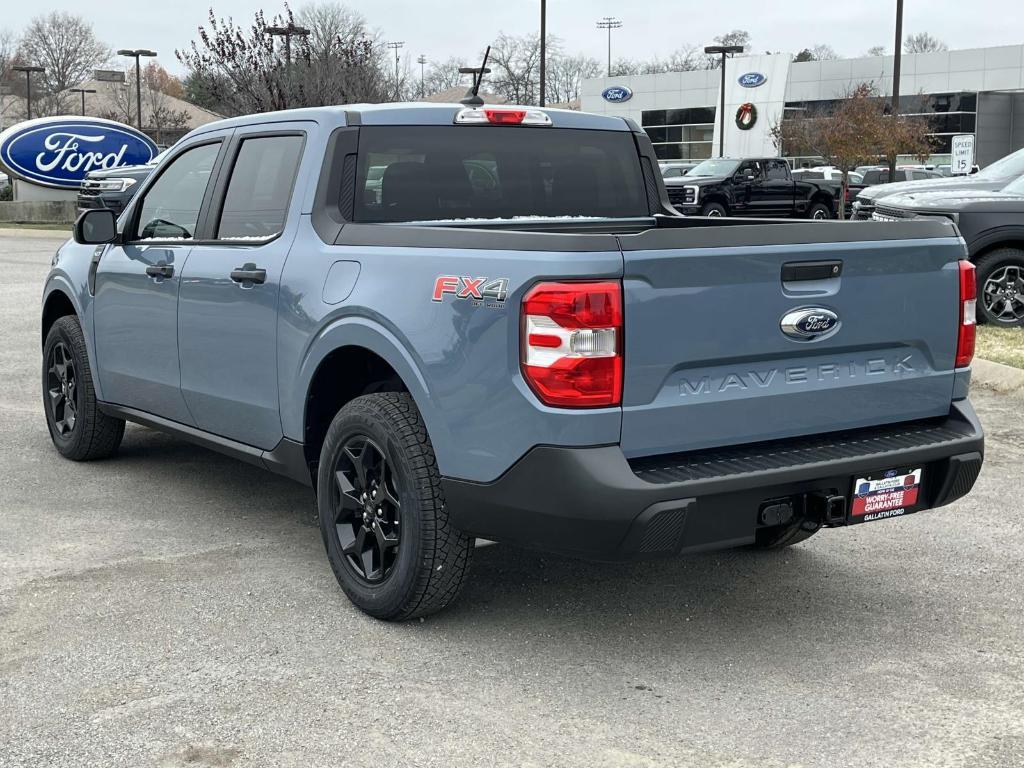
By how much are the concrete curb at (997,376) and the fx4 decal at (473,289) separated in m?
6.36

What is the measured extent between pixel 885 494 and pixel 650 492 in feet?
3.21

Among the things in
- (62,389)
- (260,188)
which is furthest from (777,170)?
(260,188)

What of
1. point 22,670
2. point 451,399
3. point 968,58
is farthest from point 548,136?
point 968,58

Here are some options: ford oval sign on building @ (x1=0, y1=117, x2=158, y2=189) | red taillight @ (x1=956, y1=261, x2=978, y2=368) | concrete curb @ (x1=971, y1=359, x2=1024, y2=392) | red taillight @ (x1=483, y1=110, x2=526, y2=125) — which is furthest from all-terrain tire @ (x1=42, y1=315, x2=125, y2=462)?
ford oval sign on building @ (x1=0, y1=117, x2=158, y2=189)

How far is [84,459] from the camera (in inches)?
277

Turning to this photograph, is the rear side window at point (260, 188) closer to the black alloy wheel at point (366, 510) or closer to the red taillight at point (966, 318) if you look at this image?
the black alloy wheel at point (366, 510)

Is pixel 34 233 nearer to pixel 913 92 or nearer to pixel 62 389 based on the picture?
pixel 62 389

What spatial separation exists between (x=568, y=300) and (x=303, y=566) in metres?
2.07

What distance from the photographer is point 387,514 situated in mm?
4484

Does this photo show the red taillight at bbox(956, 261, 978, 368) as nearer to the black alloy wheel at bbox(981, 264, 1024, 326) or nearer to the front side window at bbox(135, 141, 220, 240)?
the front side window at bbox(135, 141, 220, 240)

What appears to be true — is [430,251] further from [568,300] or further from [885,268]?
[885,268]

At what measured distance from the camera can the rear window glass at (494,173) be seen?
5.05 metres

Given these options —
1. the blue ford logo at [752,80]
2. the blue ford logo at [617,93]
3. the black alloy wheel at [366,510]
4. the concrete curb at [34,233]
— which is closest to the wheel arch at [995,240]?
the black alloy wheel at [366,510]

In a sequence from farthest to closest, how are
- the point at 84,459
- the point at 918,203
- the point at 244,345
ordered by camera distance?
the point at 918,203 < the point at 84,459 < the point at 244,345
